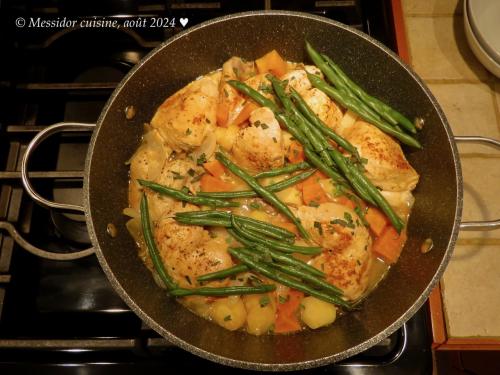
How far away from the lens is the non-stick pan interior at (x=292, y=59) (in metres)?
2.04

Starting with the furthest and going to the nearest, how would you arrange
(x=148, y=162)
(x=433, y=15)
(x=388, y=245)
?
(x=433, y=15)
(x=148, y=162)
(x=388, y=245)

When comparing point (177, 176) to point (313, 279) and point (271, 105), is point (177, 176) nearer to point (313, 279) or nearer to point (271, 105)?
point (271, 105)

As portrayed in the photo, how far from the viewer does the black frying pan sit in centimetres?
204

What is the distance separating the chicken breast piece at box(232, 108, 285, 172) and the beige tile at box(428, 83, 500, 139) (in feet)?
4.21

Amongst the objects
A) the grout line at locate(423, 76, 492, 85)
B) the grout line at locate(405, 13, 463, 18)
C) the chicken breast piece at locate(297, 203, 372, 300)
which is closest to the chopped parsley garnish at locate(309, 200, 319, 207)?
the chicken breast piece at locate(297, 203, 372, 300)

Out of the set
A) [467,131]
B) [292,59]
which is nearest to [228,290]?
[292,59]

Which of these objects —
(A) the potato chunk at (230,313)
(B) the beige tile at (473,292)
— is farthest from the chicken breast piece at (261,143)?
(B) the beige tile at (473,292)

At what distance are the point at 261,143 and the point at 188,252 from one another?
2.21 ft

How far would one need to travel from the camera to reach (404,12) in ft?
10.0

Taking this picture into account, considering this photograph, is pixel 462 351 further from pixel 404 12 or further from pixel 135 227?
pixel 404 12

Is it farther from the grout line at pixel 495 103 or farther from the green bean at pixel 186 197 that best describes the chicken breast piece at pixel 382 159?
the grout line at pixel 495 103

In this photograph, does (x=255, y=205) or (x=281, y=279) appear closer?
(x=281, y=279)

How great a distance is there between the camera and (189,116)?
2371 millimetres

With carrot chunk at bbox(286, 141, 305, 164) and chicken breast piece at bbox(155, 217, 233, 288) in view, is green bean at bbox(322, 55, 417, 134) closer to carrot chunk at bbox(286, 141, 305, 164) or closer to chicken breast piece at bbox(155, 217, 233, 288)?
carrot chunk at bbox(286, 141, 305, 164)
